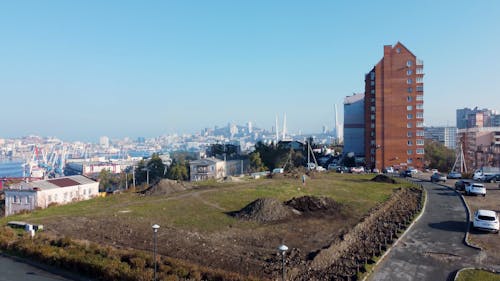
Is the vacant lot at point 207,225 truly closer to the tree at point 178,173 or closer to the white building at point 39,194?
the white building at point 39,194

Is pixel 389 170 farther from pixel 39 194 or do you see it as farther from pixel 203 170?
pixel 39 194

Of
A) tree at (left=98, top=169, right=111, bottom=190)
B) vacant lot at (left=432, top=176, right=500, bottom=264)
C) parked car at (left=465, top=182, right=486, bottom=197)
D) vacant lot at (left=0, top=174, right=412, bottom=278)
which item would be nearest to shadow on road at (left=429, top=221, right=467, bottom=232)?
vacant lot at (left=432, top=176, right=500, bottom=264)

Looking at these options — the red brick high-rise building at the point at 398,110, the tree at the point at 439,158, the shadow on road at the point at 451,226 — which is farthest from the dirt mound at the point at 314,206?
the tree at the point at 439,158

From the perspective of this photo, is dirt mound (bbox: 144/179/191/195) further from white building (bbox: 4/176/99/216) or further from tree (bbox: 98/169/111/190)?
tree (bbox: 98/169/111/190)

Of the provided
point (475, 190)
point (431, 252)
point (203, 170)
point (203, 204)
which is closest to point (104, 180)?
point (203, 170)

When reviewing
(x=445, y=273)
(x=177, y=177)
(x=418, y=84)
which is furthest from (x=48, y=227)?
(x=418, y=84)

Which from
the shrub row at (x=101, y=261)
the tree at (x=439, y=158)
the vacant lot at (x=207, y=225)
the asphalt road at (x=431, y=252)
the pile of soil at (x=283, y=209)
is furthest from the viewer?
the tree at (x=439, y=158)
